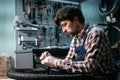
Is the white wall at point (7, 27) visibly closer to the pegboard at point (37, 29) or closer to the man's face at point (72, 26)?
the pegboard at point (37, 29)

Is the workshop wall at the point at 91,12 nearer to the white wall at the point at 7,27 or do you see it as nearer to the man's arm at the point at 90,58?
the white wall at the point at 7,27

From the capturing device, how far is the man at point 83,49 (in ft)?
4.59

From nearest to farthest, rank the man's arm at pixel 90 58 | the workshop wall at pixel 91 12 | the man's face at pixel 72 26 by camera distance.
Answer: the man's arm at pixel 90 58, the man's face at pixel 72 26, the workshop wall at pixel 91 12

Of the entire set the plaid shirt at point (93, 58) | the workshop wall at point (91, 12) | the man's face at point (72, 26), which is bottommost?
the plaid shirt at point (93, 58)

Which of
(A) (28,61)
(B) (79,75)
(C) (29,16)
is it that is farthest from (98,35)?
(C) (29,16)

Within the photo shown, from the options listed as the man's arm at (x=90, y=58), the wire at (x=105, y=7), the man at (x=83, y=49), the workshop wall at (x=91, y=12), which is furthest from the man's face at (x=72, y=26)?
the workshop wall at (x=91, y=12)

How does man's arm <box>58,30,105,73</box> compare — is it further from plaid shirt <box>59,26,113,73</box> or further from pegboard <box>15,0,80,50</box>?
pegboard <box>15,0,80,50</box>

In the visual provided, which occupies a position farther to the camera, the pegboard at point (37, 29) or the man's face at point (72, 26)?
→ the pegboard at point (37, 29)

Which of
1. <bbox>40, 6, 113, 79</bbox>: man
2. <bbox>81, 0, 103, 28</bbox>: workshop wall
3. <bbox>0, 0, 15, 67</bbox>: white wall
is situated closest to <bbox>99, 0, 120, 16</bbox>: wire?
<bbox>81, 0, 103, 28</bbox>: workshop wall

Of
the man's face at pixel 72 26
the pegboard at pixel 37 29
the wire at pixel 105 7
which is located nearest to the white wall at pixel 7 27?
the pegboard at pixel 37 29

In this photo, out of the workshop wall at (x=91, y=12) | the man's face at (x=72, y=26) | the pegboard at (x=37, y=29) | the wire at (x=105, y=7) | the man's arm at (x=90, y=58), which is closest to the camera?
the man's arm at (x=90, y=58)

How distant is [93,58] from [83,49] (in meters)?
0.12

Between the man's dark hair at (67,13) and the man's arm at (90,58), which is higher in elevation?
the man's dark hair at (67,13)

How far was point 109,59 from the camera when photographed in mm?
1521
